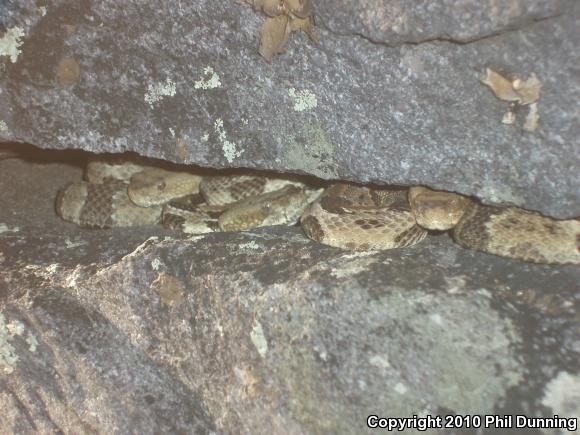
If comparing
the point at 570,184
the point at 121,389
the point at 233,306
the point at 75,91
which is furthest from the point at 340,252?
the point at 75,91

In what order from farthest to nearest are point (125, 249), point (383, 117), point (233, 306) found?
point (125, 249)
point (233, 306)
point (383, 117)

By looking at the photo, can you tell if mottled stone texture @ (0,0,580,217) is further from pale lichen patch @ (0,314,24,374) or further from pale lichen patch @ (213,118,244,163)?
pale lichen patch @ (0,314,24,374)

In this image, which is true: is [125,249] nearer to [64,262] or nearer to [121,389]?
[64,262]

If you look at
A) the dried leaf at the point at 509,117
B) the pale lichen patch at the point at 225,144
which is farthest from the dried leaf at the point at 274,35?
the dried leaf at the point at 509,117

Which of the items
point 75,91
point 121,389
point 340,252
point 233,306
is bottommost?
point 121,389

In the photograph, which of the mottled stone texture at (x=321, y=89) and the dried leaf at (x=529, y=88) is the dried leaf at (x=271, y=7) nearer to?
the mottled stone texture at (x=321, y=89)

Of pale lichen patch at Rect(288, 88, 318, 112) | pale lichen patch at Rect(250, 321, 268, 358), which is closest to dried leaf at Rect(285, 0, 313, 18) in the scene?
pale lichen patch at Rect(288, 88, 318, 112)
